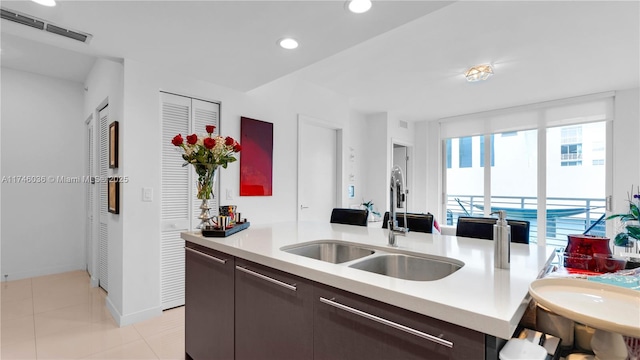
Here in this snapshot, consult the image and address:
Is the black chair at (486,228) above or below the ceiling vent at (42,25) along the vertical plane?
below

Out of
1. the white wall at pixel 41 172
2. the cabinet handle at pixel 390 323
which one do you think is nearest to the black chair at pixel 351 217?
the cabinet handle at pixel 390 323

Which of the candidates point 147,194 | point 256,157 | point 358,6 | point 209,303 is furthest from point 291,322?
point 256,157

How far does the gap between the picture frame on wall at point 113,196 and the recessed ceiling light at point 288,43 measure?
6.35 ft

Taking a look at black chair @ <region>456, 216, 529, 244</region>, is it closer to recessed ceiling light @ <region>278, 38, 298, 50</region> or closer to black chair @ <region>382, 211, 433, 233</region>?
black chair @ <region>382, 211, 433, 233</region>

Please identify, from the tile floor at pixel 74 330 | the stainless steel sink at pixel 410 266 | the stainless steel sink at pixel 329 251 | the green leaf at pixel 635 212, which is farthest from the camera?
the green leaf at pixel 635 212

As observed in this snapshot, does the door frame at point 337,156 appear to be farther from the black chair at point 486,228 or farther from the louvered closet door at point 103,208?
the black chair at point 486,228

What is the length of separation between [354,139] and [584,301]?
4.76 meters

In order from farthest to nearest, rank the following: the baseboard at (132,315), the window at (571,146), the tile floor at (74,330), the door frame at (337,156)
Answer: the window at (571,146) → the door frame at (337,156) → the baseboard at (132,315) → the tile floor at (74,330)

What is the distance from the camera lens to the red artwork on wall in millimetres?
3447

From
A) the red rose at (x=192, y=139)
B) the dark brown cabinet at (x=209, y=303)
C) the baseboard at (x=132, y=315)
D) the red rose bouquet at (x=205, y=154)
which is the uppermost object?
the red rose at (x=192, y=139)

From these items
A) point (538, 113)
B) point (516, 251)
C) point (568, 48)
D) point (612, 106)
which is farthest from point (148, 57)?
point (612, 106)

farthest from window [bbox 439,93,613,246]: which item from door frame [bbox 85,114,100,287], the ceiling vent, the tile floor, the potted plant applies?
door frame [bbox 85,114,100,287]

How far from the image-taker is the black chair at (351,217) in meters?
2.71

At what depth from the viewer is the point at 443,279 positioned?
105cm
